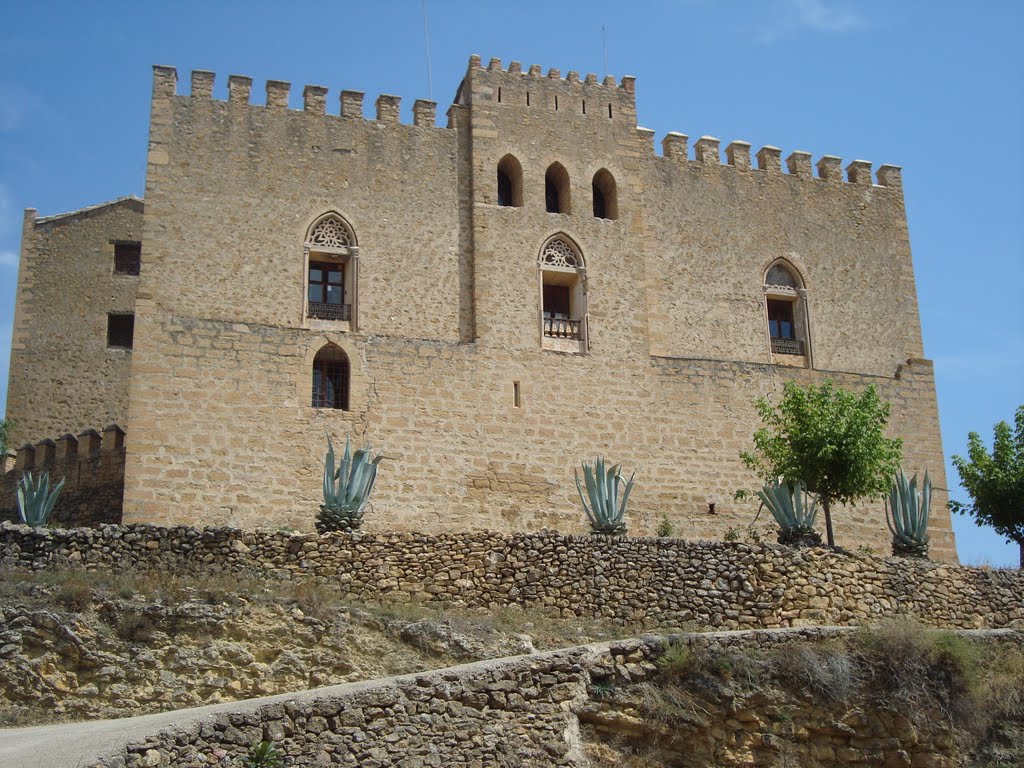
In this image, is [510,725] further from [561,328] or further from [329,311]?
[561,328]

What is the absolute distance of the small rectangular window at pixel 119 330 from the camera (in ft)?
90.2

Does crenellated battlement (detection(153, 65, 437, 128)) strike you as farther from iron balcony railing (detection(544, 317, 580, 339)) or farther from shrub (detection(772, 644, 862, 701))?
shrub (detection(772, 644, 862, 701))

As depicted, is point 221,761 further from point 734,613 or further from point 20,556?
point 734,613

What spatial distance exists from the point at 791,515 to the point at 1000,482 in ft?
12.9

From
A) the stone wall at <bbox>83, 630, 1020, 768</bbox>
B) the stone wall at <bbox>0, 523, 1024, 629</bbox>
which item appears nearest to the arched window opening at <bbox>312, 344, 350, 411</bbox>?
the stone wall at <bbox>0, 523, 1024, 629</bbox>

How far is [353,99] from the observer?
23.0m

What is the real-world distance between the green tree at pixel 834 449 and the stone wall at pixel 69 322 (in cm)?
1343

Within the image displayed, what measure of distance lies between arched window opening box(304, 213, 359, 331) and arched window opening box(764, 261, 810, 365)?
7.59 meters

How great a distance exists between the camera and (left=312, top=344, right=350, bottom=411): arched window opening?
69.2 feet

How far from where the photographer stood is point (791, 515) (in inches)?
763

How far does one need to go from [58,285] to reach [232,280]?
25.2 feet

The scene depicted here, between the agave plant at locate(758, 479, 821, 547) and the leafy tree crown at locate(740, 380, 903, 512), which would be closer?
the agave plant at locate(758, 479, 821, 547)

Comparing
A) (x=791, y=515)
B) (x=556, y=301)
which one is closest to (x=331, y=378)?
(x=556, y=301)

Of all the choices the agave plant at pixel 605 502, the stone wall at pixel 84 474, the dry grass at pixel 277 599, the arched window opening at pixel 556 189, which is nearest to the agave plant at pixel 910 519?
the agave plant at pixel 605 502
